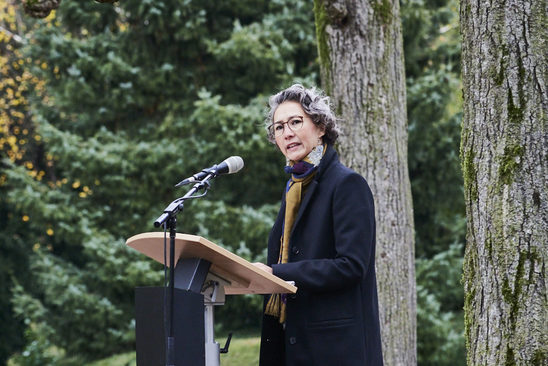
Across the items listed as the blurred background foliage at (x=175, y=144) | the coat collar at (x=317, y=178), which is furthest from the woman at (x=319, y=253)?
the blurred background foliage at (x=175, y=144)

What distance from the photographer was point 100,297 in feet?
35.1

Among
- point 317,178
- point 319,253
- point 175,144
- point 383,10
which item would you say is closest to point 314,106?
point 317,178

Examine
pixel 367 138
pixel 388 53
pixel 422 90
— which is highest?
pixel 422 90

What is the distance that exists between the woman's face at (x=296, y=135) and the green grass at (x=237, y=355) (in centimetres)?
653

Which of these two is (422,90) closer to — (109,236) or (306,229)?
(109,236)

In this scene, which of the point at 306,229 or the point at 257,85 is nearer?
the point at 306,229

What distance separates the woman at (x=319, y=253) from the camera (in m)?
2.85

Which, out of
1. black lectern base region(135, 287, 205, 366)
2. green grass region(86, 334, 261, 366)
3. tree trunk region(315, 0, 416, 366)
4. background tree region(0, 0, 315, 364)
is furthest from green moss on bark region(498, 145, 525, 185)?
green grass region(86, 334, 261, 366)

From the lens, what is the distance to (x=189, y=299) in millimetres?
2539

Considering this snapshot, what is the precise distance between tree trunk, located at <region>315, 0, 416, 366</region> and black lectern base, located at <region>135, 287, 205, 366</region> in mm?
2965

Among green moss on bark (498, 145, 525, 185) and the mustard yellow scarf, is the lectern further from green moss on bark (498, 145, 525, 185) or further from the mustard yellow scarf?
green moss on bark (498, 145, 525, 185)

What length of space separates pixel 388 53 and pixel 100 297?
6.78 meters

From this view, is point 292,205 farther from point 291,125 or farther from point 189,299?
point 189,299

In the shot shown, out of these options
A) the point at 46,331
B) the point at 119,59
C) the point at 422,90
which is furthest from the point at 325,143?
the point at 46,331
